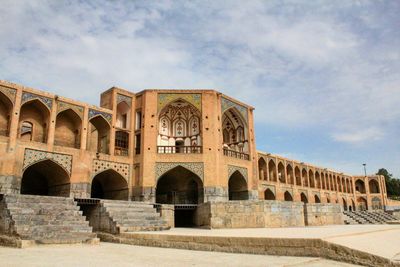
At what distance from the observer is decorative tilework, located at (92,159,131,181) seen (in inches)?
688

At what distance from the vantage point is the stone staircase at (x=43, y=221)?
9453 millimetres

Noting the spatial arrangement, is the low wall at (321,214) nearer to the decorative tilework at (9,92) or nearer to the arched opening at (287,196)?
the decorative tilework at (9,92)

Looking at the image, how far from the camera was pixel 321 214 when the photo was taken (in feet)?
54.0

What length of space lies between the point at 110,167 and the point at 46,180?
3.74m

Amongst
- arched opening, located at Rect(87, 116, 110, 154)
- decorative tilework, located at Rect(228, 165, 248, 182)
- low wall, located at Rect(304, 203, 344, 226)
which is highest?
arched opening, located at Rect(87, 116, 110, 154)

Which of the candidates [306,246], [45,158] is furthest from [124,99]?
[306,246]

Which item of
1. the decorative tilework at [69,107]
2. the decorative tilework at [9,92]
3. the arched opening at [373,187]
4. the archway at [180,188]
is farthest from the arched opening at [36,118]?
the arched opening at [373,187]

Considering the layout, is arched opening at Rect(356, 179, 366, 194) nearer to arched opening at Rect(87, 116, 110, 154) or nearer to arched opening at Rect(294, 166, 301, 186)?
arched opening at Rect(294, 166, 301, 186)

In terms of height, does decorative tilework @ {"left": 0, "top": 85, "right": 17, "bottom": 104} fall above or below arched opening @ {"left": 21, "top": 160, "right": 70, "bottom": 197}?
above

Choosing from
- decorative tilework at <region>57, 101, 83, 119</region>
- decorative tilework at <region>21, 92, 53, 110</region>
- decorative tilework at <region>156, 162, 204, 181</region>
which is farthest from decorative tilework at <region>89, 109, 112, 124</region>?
decorative tilework at <region>156, 162, 204, 181</region>

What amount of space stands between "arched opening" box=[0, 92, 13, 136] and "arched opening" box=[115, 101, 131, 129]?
5857 millimetres

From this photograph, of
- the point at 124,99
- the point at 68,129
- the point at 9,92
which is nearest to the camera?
the point at 9,92

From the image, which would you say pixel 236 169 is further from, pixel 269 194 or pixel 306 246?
pixel 306 246

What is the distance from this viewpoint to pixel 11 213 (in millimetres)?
10203
